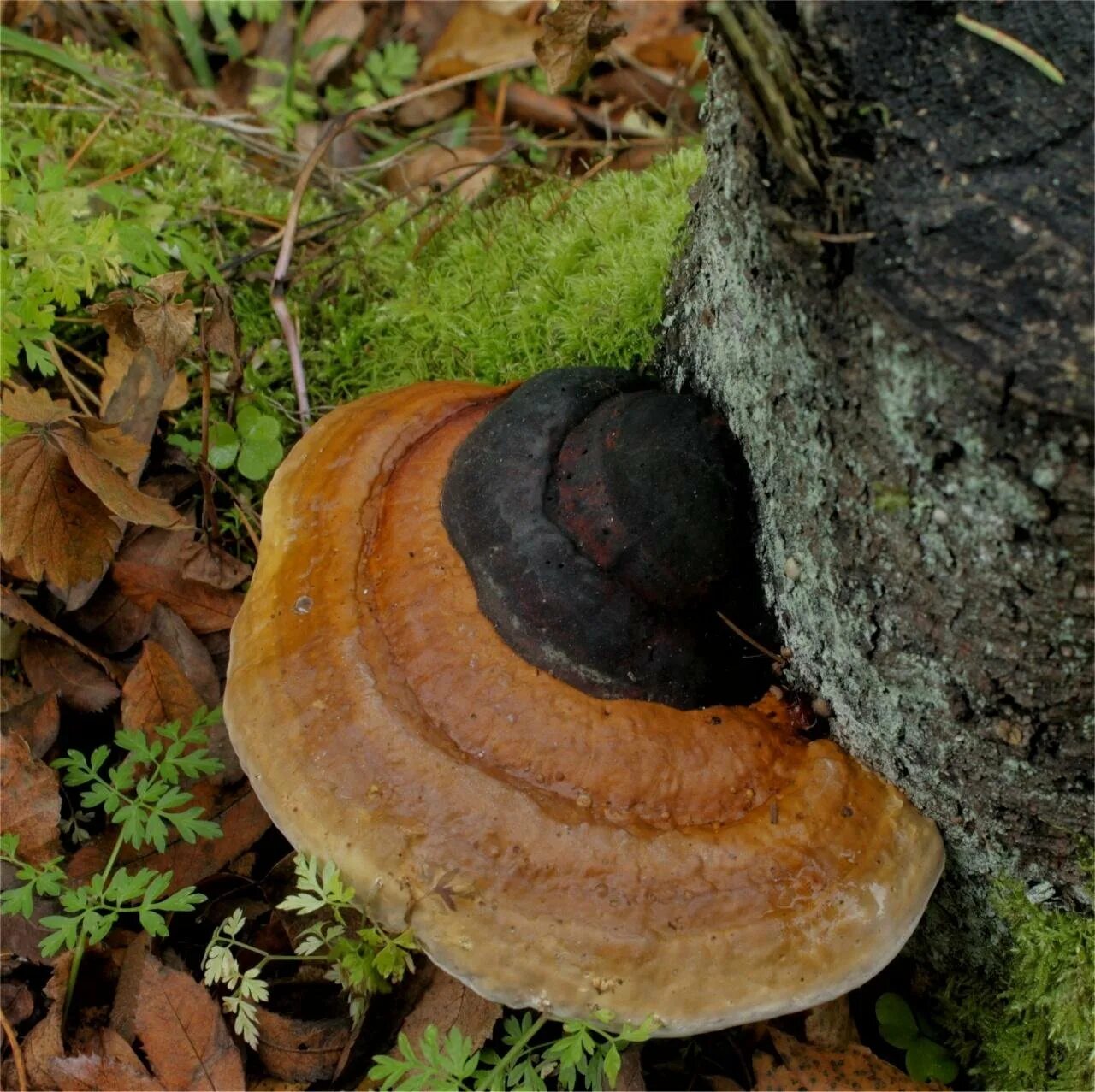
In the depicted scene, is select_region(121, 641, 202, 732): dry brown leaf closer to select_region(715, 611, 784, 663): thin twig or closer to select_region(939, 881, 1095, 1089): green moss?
select_region(715, 611, 784, 663): thin twig

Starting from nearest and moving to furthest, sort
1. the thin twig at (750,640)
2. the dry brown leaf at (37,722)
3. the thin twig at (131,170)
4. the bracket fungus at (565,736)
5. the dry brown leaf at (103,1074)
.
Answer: the bracket fungus at (565,736) < the thin twig at (750,640) < the dry brown leaf at (103,1074) < the dry brown leaf at (37,722) < the thin twig at (131,170)

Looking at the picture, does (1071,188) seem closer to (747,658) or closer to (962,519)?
(962,519)

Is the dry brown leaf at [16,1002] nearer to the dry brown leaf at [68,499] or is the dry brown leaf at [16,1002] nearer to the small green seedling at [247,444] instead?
the dry brown leaf at [68,499]

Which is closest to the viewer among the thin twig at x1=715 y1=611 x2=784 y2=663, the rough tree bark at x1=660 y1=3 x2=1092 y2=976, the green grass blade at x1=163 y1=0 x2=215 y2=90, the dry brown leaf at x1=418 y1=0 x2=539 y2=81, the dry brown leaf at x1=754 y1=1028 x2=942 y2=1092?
the rough tree bark at x1=660 y1=3 x2=1092 y2=976

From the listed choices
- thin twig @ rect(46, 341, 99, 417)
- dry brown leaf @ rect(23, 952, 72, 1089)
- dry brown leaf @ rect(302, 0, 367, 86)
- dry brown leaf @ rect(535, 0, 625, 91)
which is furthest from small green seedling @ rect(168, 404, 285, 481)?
dry brown leaf @ rect(302, 0, 367, 86)

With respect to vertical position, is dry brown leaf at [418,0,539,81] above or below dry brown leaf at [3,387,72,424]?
above

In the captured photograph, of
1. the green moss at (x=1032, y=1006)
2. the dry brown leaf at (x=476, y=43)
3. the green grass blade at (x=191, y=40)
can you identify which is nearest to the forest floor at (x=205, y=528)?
the green moss at (x=1032, y=1006)

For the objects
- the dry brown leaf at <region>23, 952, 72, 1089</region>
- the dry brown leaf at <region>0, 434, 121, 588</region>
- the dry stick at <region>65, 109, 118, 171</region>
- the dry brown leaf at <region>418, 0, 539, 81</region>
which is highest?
the dry stick at <region>65, 109, 118, 171</region>
